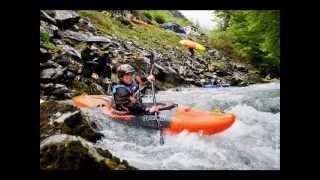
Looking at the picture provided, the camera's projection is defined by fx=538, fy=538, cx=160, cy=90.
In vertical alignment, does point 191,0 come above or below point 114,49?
above

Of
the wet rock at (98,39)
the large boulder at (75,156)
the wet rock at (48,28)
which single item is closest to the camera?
the large boulder at (75,156)

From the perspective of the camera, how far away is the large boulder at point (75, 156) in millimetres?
3990

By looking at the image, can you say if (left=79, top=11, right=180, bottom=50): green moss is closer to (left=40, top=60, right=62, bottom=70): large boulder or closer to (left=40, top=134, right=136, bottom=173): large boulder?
(left=40, top=60, right=62, bottom=70): large boulder

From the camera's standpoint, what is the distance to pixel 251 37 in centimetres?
425

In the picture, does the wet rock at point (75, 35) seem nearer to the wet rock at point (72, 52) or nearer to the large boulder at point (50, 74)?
the wet rock at point (72, 52)

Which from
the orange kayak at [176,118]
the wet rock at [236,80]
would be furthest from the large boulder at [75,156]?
the wet rock at [236,80]

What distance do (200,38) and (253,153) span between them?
0.99 metres

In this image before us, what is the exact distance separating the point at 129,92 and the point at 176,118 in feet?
1.35

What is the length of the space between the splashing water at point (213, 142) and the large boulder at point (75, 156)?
64 mm

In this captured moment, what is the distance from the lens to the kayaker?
412 cm

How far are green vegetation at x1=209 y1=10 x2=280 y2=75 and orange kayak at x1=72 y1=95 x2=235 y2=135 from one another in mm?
509
